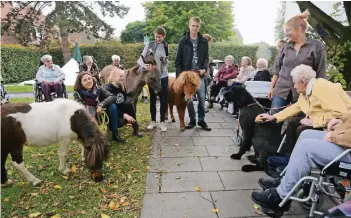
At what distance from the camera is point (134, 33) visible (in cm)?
3159

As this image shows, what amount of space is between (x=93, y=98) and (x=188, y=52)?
215 cm

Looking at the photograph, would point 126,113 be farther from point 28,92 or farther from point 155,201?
point 28,92

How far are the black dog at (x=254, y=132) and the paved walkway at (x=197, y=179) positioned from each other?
0.62ft

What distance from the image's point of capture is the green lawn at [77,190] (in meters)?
2.88

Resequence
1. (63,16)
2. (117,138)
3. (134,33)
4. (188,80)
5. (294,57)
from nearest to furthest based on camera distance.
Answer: (294,57) → (117,138) → (188,80) → (63,16) → (134,33)

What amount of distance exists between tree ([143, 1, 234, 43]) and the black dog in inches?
1004

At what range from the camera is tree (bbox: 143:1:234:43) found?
28.9m

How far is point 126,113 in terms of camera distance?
16.6 feet

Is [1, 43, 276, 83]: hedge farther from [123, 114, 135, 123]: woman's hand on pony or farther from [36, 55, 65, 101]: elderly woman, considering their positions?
[123, 114, 135, 123]: woman's hand on pony

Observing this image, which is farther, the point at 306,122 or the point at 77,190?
the point at 77,190

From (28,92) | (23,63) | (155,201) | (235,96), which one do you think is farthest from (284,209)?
(23,63)

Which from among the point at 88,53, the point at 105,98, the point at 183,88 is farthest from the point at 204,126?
the point at 88,53

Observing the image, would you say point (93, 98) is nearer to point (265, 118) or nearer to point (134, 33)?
point (265, 118)

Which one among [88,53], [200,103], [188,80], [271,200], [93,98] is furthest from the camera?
[88,53]
